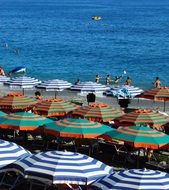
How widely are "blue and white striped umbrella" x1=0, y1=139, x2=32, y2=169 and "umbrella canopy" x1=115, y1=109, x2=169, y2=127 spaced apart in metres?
6.21

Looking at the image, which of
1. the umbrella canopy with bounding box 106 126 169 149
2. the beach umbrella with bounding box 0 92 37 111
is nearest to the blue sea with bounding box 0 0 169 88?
the beach umbrella with bounding box 0 92 37 111

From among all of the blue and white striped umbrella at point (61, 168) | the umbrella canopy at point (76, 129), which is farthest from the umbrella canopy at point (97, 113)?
the blue and white striped umbrella at point (61, 168)

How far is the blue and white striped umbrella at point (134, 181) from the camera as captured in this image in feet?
45.9

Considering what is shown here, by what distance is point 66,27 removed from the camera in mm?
132250

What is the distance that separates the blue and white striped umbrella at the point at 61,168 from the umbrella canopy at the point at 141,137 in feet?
10.2

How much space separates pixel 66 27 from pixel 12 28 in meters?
12.6

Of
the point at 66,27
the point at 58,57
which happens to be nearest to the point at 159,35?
the point at 66,27

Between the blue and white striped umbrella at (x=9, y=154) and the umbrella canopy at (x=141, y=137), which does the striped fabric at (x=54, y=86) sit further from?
the blue and white striped umbrella at (x=9, y=154)

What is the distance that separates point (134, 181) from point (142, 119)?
8.46 m

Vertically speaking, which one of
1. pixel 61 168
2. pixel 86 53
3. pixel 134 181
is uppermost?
pixel 86 53

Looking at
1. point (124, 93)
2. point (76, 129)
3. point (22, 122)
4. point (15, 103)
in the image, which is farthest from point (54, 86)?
point (76, 129)

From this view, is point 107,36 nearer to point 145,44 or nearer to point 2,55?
point 145,44

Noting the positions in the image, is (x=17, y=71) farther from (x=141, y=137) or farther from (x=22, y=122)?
(x=141, y=137)

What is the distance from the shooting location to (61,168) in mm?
15148
